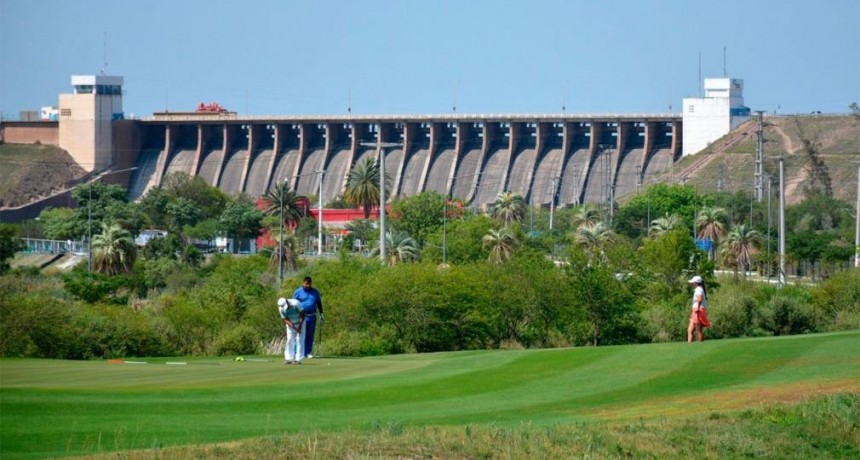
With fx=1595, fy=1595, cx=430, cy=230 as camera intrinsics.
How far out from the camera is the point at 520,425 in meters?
20.7

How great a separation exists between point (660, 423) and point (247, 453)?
606cm

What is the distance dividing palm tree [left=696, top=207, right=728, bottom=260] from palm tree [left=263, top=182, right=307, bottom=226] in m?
29.2

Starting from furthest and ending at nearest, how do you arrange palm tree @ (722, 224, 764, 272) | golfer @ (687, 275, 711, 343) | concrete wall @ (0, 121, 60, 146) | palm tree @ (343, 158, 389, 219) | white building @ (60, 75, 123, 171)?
concrete wall @ (0, 121, 60, 146) < white building @ (60, 75, 123, 171) < palm tree @ (343, 158, 389, 219) < palm tree @ (722, 224, 764, 272) < golfer @ (687, 275, 711, 343)

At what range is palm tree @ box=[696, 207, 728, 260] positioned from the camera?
4363 inches

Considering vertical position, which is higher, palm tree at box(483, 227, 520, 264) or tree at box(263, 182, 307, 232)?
tree at box(263, 182, 307, 232)

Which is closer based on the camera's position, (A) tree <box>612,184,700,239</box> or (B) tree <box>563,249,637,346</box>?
(B) tree <box>563,249,637,346</box>

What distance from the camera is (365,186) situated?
127375mm

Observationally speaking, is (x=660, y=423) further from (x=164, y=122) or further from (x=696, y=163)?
(x=164, y=122)

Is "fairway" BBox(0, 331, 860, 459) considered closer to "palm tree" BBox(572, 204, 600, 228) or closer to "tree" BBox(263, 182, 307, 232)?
"tree" BBox(263, 182, 307, 232)

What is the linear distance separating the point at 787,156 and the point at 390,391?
415 ft

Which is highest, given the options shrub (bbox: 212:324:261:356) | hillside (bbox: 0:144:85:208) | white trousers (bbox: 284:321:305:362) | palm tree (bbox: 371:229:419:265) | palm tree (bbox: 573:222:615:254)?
hillside (bbox: 0:144:85:208)

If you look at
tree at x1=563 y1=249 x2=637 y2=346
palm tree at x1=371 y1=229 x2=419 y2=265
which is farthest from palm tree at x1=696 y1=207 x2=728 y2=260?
tree at x1=563 y1=249 x2=637 y2=346

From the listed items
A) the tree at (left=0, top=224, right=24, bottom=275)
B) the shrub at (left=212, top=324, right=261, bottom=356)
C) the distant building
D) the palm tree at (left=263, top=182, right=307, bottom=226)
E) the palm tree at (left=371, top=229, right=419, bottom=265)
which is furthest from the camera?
the distant building

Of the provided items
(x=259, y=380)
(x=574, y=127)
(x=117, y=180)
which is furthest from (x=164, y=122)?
(x=259, y=380)
